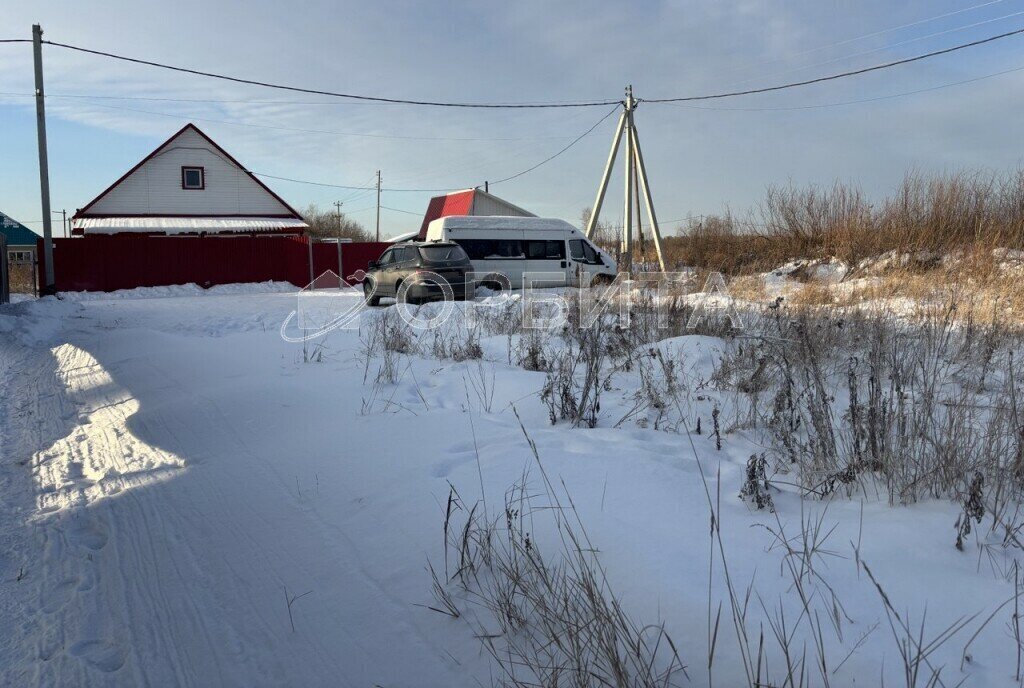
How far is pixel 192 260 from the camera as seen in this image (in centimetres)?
2480

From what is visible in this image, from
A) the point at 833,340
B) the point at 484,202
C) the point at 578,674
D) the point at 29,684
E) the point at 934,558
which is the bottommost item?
the point at 29,684

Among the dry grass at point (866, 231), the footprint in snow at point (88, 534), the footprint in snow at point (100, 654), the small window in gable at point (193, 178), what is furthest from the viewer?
the small window in gable at point (193, 178)

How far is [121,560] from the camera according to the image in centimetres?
335

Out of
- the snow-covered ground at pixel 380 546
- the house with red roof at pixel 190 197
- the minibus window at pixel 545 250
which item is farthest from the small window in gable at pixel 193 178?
the snow-covered ground at pixel 380 546

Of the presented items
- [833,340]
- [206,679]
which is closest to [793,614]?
[206,679]

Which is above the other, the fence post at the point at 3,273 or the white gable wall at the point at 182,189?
the white gable wall at the point at 182,189

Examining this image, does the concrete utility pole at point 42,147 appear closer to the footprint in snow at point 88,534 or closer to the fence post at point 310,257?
the fence post at point 310,257

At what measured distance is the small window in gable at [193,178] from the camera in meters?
32.0

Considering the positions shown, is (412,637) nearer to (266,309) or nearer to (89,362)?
(89,362)

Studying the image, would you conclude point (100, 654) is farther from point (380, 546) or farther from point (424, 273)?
point (424, 273)

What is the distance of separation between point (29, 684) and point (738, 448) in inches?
138

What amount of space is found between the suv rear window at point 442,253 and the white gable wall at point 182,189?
2031 centimetres

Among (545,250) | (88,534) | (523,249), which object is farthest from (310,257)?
(88,534)

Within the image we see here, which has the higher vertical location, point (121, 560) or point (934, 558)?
point (934, 558)
